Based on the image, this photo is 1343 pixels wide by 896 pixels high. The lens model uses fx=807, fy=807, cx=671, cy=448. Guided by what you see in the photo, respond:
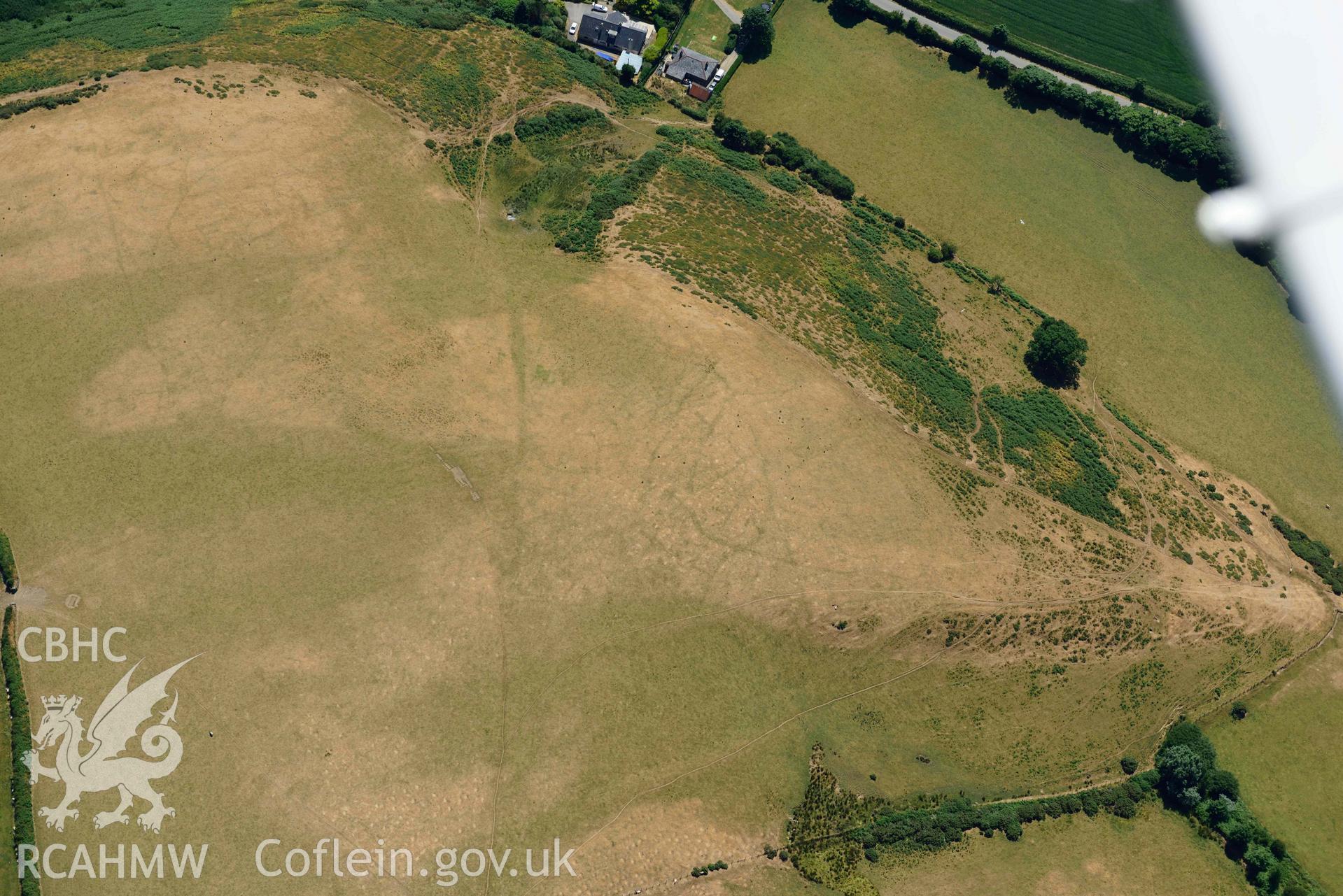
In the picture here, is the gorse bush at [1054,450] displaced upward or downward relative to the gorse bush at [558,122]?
upward

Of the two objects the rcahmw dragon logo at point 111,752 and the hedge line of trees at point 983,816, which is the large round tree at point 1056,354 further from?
the rcahmw dragon logo at point 111,752

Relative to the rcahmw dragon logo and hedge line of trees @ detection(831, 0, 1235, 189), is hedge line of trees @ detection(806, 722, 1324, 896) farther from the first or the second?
hedge line of trees @ detection(831, 0, 1235, 189)

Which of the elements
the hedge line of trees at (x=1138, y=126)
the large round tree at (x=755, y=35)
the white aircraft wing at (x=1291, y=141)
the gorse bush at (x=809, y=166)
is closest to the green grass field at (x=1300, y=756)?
the white aircraft wing at (x=1291, y=141)

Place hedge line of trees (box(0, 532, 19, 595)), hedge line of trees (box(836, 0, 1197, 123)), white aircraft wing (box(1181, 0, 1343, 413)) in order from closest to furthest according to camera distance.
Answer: hedge line of trees (box(0, 532, 19, 595)) < white aircraft wing (box(1181, 0, 1343, 413)) < hedge line of trees (box(836, 0, 1197, 123))

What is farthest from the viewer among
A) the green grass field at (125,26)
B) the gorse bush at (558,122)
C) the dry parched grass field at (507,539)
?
the gorse bush at (558,122)

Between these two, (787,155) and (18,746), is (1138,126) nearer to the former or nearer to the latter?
(787,155)

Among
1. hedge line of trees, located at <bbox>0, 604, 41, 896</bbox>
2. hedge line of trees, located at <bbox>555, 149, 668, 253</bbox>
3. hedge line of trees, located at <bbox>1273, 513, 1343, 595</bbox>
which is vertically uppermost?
hedge line of trees, located at <bbox>1273, 513, 1343, 595</bbox>

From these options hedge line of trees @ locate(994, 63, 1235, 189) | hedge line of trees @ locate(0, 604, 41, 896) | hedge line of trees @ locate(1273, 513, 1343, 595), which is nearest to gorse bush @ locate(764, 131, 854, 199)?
hedge line of trees @ locate(994, 63, 1235, 189)
